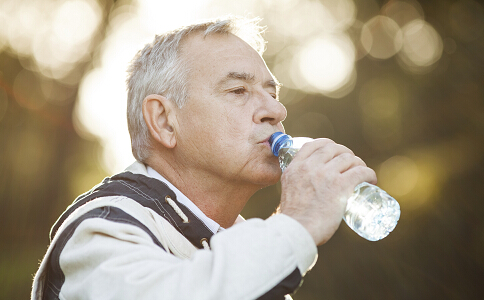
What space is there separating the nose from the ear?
0.51 metres

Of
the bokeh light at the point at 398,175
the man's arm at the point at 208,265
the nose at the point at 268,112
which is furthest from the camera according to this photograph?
the bokeh light at the point at 398,175

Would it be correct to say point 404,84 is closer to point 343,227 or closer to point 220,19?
point 343,227

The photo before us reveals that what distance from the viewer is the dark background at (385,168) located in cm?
819

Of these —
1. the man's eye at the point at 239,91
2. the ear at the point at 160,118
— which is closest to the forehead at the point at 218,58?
the man's eye at the point at 239,91

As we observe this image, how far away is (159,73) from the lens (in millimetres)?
2566

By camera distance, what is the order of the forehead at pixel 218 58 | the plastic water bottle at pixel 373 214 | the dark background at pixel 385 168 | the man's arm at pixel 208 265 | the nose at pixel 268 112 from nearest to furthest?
the man's arm at pixel 208 265
the plastic water bottle at pixel 373 214
the nose at pixel 268 112
the forehead at pixel 218 58
the dark background at pixel 385 168

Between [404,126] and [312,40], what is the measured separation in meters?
3.66

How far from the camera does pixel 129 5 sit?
12.5m

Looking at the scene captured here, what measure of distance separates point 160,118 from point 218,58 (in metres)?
0.50

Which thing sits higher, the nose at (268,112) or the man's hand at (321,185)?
the nose at (268,112)

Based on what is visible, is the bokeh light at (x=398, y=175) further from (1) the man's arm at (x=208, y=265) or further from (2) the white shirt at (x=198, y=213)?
(1) the man's arm at (x=208, y=265)

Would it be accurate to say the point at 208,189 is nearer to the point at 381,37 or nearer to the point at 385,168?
the point at 385,168

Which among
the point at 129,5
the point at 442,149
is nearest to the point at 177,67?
the point at 442,149

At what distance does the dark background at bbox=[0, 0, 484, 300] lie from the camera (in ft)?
26.9
